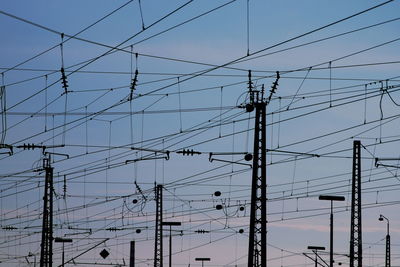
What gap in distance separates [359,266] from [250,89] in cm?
1035

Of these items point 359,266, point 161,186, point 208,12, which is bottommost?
point 359,266

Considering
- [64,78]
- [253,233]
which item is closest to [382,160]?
[253,233]

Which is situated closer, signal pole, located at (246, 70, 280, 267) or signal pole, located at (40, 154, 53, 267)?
signal pole, located at (246, 70, 280, 267)

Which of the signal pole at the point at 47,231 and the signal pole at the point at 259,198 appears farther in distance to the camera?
the signal pole at the point at 47,231

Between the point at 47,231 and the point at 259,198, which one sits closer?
the point at 259,198

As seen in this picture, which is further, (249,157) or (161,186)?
(161,186)

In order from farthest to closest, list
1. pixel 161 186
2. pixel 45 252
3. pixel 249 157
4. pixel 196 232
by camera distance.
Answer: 1. pixel 196 232
2. pixel 161 186
3. pixel 45 252
4. pixel 249 157

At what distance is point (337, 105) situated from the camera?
31.8 meters

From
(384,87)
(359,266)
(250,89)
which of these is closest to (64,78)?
(250,89)

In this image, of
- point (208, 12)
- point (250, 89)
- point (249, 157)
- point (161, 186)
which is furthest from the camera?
point (161, 186)

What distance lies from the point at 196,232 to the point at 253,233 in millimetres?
36066

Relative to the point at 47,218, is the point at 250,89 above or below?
above

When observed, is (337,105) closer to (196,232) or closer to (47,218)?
(47,218)

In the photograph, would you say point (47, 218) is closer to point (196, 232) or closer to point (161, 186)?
point (161, 186)
